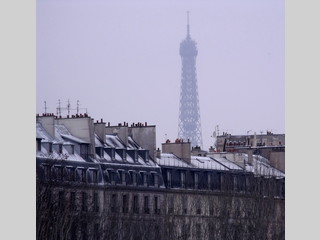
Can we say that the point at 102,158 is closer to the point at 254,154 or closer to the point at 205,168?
the point at 205,168

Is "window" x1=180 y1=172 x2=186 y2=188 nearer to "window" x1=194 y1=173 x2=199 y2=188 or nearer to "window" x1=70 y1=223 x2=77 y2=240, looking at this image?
"window" x1=194 y1=173 x2=199 y2=188

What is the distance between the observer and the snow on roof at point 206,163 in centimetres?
6624

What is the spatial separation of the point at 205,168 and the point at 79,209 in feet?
31.4

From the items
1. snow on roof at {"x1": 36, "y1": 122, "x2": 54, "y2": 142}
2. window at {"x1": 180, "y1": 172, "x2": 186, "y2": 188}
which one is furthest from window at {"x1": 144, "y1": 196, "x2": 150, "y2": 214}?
snow on roof at {"x1": 36, "y1": 122, "x2": 54, "y2": 142}

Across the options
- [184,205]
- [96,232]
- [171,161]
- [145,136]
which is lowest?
[96,232]

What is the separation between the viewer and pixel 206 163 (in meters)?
66.8

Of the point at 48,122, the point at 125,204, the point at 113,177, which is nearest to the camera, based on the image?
the point at 48,122

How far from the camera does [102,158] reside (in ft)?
198

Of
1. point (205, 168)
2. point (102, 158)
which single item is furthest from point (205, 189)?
point (102, 158)

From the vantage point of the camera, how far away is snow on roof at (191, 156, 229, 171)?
66238mm

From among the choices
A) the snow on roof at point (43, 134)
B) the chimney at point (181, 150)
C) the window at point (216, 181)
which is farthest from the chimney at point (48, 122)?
the window at point (216, 181)

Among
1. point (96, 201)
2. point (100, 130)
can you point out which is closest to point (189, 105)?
point (100, 130)

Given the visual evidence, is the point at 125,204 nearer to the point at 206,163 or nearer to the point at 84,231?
the point at 84,231

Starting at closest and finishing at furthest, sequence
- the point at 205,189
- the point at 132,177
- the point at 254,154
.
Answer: the point at 132,177 → the point at 205,189 → the point at 254,154
